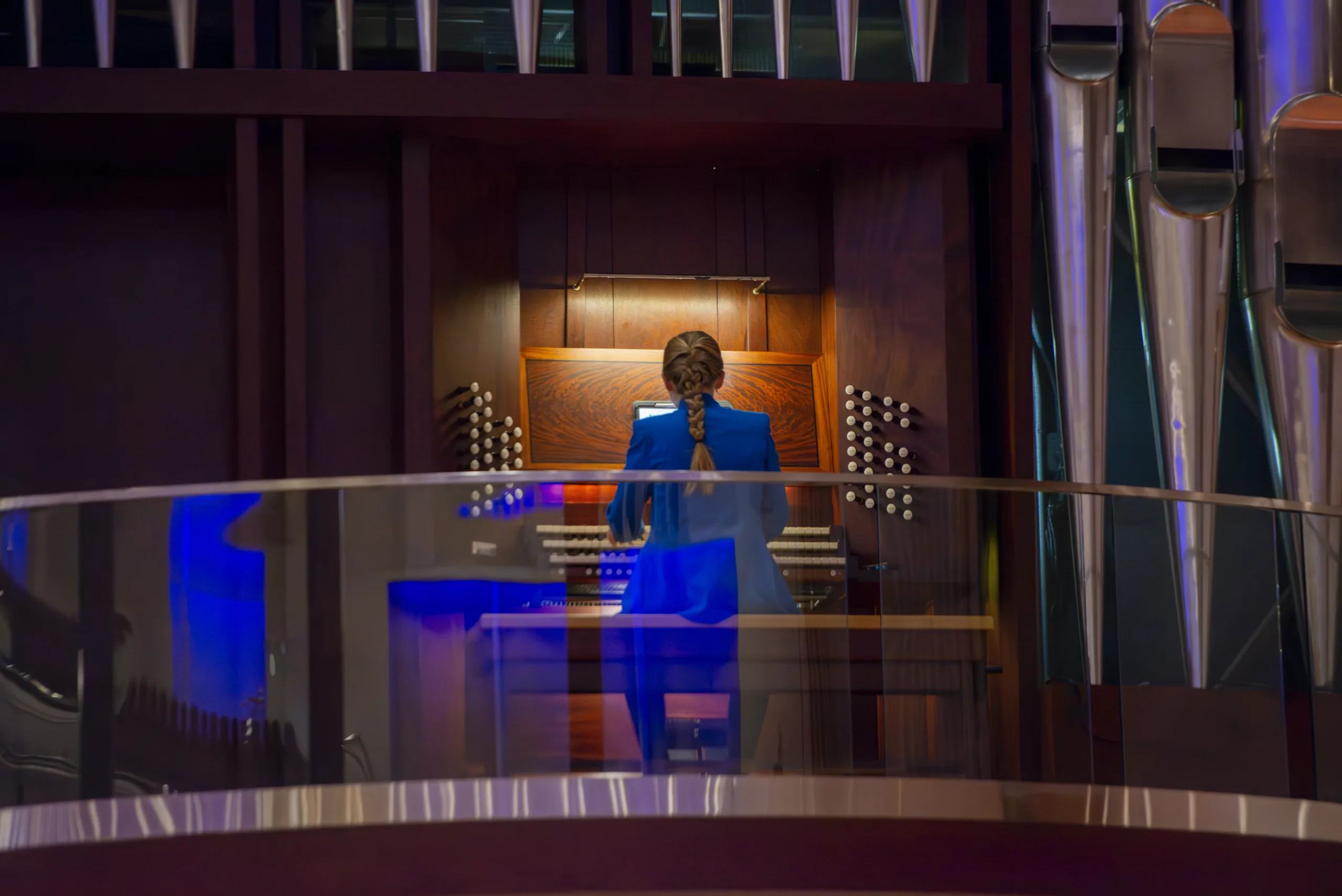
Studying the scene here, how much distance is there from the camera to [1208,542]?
5.23 metres

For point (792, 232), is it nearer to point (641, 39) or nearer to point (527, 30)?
point (641, 39)

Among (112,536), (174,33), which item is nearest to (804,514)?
(112,536)

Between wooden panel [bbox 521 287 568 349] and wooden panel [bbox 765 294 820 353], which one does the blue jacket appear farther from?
wooden panel [bbox 765 294 820 353]

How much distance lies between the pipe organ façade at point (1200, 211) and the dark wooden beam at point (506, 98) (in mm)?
485

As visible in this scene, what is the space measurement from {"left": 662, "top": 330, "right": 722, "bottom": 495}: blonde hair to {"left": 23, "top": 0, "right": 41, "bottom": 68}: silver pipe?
10.1 feet

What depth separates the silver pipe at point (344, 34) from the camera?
6.50 m

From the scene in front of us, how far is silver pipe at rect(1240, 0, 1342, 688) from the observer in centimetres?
640

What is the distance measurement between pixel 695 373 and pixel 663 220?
248cm

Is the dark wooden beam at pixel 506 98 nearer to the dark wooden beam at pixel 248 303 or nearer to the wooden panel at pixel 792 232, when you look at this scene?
the dark wooden beam at pixel 248 303

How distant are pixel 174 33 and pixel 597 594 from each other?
3.35 m

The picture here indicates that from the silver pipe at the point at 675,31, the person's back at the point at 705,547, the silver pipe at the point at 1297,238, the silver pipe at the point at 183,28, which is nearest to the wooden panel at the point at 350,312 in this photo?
the silver pipe at the point at 183,28

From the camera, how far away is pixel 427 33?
258 inches

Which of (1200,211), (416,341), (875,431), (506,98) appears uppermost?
(506,98)

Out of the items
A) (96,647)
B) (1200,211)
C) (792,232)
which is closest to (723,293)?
(792,232)
